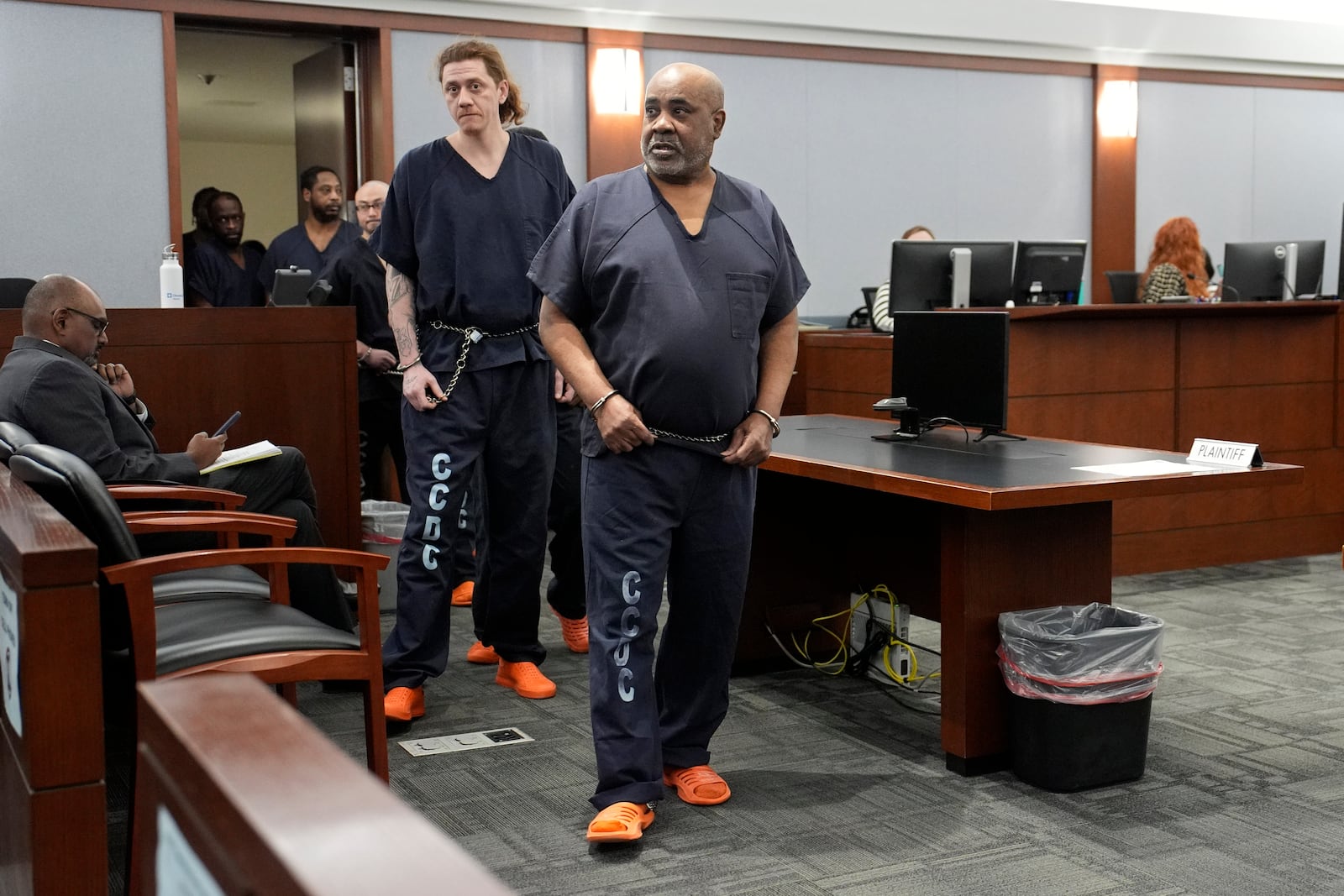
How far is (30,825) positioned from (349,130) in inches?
230

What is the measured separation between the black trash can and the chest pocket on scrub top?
34.3 inches

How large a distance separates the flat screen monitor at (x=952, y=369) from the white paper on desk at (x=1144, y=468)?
561mm

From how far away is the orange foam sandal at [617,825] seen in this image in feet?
8.36

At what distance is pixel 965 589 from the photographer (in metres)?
2.98

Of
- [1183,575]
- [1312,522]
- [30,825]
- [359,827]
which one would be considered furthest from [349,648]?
[1312,522]

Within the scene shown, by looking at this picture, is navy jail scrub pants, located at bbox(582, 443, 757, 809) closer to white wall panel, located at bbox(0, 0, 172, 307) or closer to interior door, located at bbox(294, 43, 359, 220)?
white wall panel, located at bbox(0, 0, 172, 307)

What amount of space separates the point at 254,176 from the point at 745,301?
12.0m

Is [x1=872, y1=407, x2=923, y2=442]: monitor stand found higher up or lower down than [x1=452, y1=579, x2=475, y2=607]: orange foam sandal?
higher up

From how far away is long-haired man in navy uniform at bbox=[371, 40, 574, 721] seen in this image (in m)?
3.39

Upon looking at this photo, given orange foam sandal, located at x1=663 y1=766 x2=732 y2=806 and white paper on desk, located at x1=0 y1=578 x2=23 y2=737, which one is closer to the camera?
white paper on desk, located at x1=0 y1=578 x2=23 y2=737

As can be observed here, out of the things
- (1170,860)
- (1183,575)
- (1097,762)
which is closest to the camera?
(1170,860)

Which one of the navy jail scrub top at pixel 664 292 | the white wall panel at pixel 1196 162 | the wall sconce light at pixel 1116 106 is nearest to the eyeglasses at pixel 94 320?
the navy jail scrub top at pixel 664 292

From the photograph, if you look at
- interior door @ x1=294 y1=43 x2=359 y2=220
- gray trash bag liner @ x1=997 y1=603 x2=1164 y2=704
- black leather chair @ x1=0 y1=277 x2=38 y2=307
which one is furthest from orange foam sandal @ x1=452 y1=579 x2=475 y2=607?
interior door @ x1=294 y1=43 x2=359 y2=220

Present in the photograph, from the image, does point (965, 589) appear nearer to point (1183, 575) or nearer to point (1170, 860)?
point (1170, 860)
